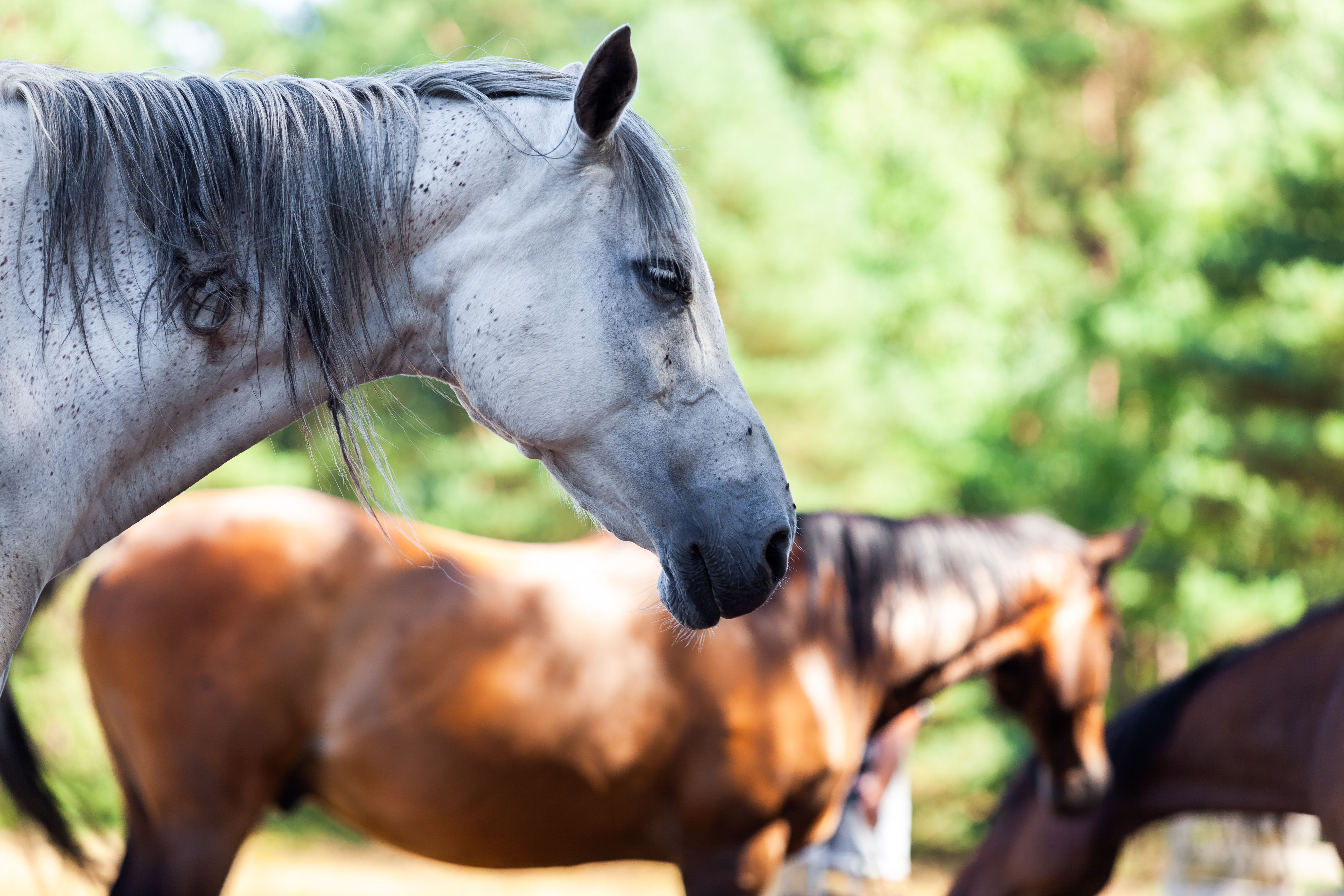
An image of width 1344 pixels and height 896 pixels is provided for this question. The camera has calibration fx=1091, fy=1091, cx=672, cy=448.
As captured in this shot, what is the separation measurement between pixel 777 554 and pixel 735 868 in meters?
2.31

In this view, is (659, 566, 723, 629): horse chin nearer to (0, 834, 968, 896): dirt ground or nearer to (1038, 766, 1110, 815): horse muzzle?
(1038, 766, 1110, 815): horse muzzle

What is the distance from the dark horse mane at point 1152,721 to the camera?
11.7ft

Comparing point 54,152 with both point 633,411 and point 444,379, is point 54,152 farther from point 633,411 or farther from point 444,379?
point 633,411

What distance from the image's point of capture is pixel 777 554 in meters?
1.31

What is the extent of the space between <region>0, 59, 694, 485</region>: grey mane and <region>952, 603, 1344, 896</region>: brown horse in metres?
2.91

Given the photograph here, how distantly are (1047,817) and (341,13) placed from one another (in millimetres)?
11716

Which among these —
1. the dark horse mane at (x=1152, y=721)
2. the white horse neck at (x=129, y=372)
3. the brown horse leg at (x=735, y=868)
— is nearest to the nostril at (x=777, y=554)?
the white horse neck at (x=129, y=372)

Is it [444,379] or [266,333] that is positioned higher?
[266,333]

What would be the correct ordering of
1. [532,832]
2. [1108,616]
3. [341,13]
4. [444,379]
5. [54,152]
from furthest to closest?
1. [341,13]
2. [1108,616]
3. [532,832]
4. [444,379]
5. [54,152]

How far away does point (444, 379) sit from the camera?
1404 millimetres

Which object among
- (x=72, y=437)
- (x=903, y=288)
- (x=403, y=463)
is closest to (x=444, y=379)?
(x=72, y=437)

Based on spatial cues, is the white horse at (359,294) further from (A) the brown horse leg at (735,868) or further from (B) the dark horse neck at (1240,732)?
(B) the dark horse neck at (1240,732)

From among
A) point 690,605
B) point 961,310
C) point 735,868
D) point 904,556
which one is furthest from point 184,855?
point 961,310

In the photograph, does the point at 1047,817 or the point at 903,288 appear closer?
the point at 1047,817
